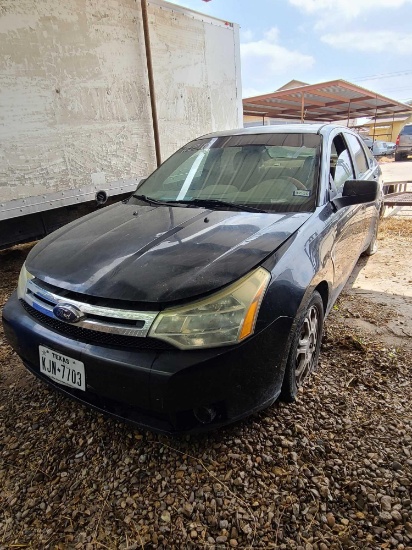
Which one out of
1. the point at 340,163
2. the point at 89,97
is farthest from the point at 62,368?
the point at 89,97

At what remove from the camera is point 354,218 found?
2910mm

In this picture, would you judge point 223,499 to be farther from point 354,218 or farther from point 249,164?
point 354,218

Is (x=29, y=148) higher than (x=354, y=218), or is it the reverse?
(x=29, y=148)

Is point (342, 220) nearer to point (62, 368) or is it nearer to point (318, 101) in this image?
point (62, 368)

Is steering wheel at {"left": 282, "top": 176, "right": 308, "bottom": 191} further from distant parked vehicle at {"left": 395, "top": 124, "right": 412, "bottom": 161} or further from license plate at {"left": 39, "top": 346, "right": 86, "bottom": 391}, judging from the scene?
distant parked vehicle at {"left": 395, "top": 124, "right": 412, "bottom": 161}

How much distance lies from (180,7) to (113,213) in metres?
3.54

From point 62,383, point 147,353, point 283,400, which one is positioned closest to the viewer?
point 147,353

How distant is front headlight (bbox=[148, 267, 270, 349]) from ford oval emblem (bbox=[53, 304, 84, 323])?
0.36 metres

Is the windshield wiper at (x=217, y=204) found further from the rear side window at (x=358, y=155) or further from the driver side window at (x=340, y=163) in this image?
the rear side window at (x=358, y=155)

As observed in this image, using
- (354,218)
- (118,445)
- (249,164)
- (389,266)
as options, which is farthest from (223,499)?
(389,266)

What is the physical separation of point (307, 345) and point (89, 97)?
10.9 feet

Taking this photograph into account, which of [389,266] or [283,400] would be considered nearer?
[283,400]

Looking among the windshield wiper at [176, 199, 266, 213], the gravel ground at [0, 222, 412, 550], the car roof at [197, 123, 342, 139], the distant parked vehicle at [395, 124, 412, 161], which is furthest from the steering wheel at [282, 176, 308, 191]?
the distant parked vehicle at [395, 124, 412, 161]

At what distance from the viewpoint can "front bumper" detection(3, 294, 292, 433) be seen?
1434 millimetres
